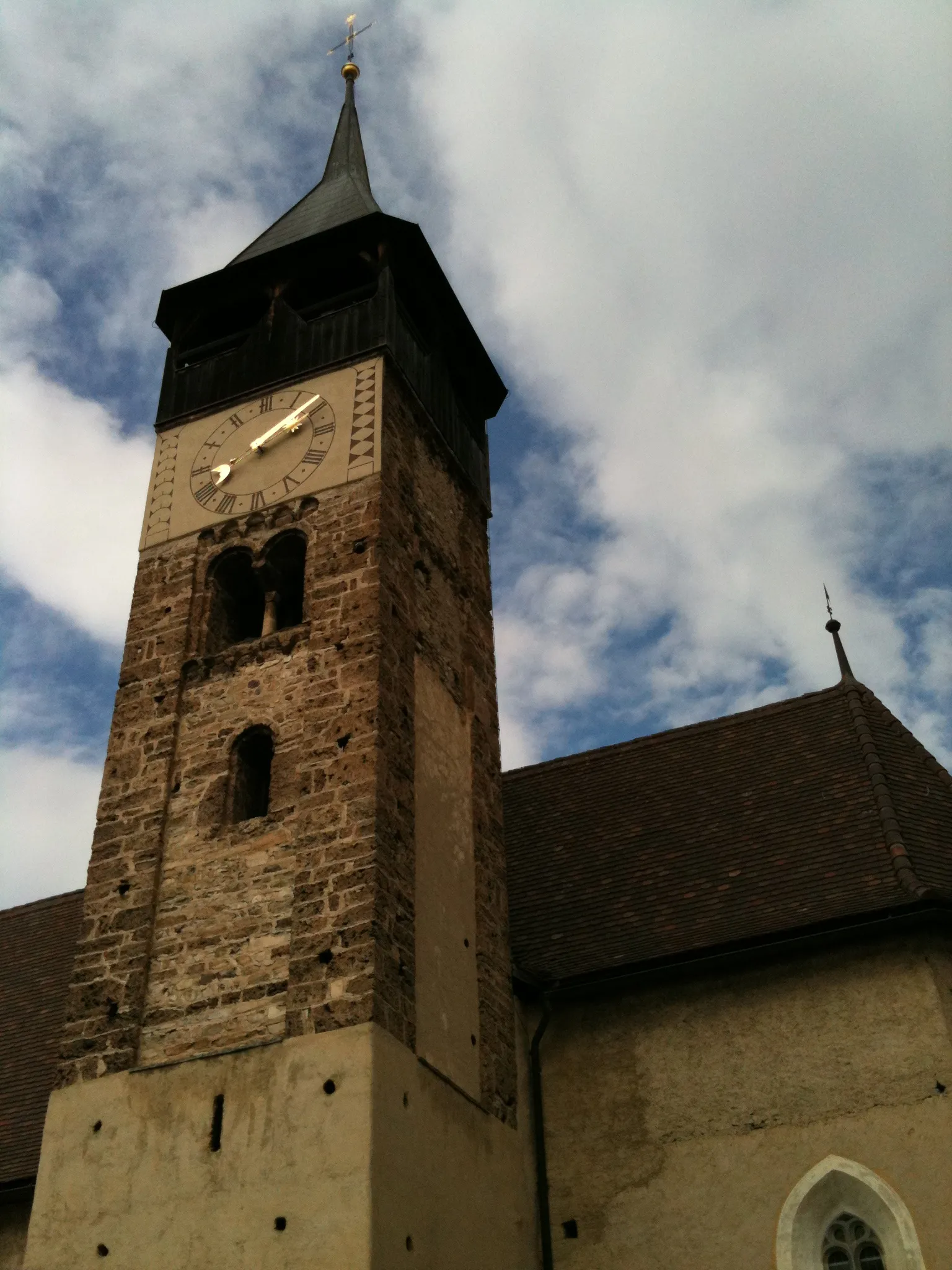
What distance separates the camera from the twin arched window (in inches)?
567

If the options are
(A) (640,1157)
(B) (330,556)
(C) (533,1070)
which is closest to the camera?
(A) (640,1157)

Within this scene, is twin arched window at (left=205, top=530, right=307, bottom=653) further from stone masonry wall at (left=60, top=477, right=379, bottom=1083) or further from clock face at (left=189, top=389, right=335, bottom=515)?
clock face at (left=189, top=389, right=335, bottom=515)

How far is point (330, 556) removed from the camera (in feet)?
45.9

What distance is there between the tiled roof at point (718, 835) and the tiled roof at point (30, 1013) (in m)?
5.15

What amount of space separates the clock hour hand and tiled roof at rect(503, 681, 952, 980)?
536 centimetres

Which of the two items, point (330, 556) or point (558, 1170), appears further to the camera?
point (330, 556)

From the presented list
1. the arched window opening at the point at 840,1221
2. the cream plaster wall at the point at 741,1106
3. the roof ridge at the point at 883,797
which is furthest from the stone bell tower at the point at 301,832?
the roof ridge at the point at 883,797

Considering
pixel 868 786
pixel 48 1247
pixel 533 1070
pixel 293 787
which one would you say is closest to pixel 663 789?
pixel 868 786

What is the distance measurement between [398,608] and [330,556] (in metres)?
0.91

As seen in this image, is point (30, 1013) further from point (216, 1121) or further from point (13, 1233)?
point (216, 1121)

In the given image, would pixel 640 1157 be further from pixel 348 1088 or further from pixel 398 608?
pixel 398 608

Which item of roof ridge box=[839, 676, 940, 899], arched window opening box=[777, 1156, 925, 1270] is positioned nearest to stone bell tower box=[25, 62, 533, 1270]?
arched window opening box=[777, 1156, 925, 1270]

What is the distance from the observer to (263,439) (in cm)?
1556

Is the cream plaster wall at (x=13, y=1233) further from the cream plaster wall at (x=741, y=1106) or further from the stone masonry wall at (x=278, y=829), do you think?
the cream plaster wall at (x=741, y=1106)
